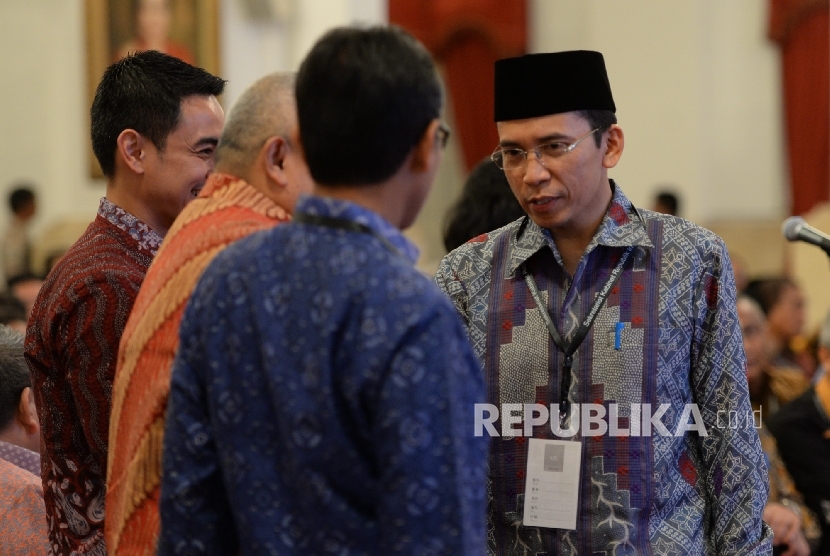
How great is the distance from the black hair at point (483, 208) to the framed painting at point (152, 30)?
17.6 feet

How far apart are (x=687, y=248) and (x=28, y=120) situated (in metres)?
7.98

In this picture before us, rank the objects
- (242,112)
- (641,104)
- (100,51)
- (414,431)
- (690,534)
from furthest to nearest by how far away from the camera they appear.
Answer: (641,104) → (100,51) → (690,534) → (242,112) → (414,431)

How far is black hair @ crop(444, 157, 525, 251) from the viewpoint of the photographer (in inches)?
118

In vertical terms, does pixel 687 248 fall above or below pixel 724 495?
above

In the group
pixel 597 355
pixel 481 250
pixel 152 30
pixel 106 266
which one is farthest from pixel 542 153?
pixel 152 30

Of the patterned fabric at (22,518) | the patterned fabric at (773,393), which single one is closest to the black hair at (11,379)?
the patterned fabric at (22,518)

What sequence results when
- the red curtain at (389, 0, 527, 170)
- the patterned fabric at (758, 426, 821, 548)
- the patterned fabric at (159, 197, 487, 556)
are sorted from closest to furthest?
the patterned fabric at (159, 197, 487, 556)
the patterned fabric at (758, 426, 821, 548)
the red curtain at (389, 0, 527, 170)

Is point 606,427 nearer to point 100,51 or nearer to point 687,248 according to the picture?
point 687,248

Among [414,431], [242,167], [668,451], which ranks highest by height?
[242,167]

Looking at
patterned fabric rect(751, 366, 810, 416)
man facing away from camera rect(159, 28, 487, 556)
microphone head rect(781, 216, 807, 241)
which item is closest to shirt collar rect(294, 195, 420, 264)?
man facing away from camera rect(159, 28, 487, 556)

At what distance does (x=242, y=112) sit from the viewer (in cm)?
178

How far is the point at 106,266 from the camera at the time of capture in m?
2.12

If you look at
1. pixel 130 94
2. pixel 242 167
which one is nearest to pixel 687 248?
pixel 242 167

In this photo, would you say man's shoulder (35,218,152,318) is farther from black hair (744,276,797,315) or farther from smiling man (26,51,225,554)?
black hair (744,276,797,315)
